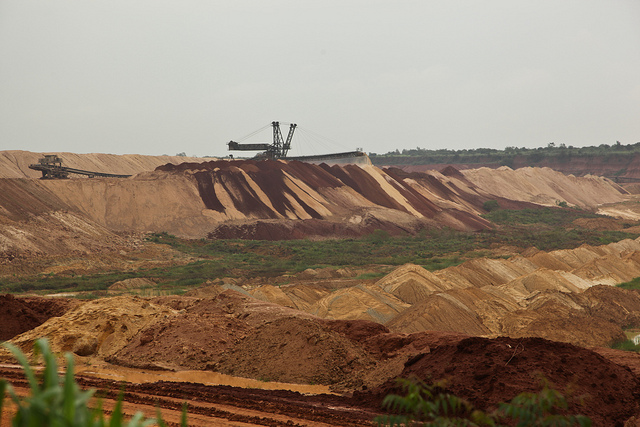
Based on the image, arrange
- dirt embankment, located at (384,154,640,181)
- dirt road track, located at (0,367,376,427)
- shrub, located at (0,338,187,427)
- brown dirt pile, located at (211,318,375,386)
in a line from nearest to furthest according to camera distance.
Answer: shrub, located at (0,338,187,427) → dirt road track, located at (0,367,376,427) → brown dirt pile, located at (211,318,375,386) → dirt embankment, located at (384,154,640,181)

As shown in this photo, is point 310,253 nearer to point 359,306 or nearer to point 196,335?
point 359,306

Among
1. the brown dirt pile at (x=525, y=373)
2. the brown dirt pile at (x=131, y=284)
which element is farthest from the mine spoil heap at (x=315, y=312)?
the brown dirt pile at (x=131, y=284)

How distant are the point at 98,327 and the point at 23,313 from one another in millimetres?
3618

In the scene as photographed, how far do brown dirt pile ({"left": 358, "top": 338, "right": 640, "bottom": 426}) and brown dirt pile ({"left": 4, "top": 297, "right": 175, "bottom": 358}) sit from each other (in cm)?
756

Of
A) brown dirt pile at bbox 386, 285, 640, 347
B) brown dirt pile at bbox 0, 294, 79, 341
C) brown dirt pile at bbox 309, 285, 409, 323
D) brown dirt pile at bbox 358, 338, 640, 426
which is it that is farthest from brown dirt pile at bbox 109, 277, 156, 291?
brown dirt pile at bbox 358, 338, 640, 426

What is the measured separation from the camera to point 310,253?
40094mm

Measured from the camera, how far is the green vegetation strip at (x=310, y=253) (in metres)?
29.2

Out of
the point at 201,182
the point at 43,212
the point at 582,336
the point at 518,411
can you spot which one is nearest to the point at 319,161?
the point at 201,182

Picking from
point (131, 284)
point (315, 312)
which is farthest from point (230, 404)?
point (131, 284)

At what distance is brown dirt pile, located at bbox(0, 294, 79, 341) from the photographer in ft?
55.7

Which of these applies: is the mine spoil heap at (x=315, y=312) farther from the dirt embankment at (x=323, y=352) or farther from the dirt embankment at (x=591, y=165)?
the dirt embankment at (x=591, y=165)

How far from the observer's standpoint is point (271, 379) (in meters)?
13.8

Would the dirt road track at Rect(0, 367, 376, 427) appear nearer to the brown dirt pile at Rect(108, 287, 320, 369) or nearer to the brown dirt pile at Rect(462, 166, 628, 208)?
the brown dirt pile at Rect(108, 287, 320, 369)

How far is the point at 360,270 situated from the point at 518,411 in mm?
29877
